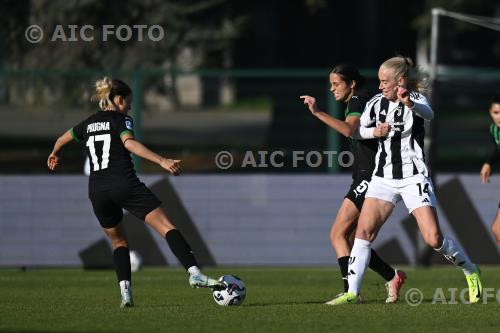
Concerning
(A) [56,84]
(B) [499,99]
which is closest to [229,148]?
(A) [56,84]

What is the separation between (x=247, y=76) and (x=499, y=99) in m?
7.01

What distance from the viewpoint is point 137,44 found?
23438 mm

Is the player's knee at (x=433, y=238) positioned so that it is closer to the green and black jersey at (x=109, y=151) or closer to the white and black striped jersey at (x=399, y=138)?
the white and black striped jersey at (x=399, y=138)

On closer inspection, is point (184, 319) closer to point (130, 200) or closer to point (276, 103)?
point (130, 200)

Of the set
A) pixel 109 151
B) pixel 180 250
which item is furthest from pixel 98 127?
pixel 180 250

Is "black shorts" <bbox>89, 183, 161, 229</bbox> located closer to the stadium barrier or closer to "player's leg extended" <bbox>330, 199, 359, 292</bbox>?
"player's leg extended" <bbox>330, 199, 359, 292</bbox>

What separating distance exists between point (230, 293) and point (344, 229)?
3.89ft

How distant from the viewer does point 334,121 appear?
9477mm

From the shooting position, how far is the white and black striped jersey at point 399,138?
966cm

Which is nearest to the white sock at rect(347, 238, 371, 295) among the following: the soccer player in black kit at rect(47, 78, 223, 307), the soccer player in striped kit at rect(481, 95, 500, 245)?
the soccer player in black kit at rect(47, 78, 223, 307)

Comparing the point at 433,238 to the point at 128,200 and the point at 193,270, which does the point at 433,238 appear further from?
the point at 128,200

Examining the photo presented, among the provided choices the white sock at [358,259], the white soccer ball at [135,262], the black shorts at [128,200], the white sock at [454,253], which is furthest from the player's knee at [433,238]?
the white soccer ball at [135,262]

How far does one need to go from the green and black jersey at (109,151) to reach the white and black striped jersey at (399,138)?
1955 mm

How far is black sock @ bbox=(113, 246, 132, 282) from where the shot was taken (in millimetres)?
9914
